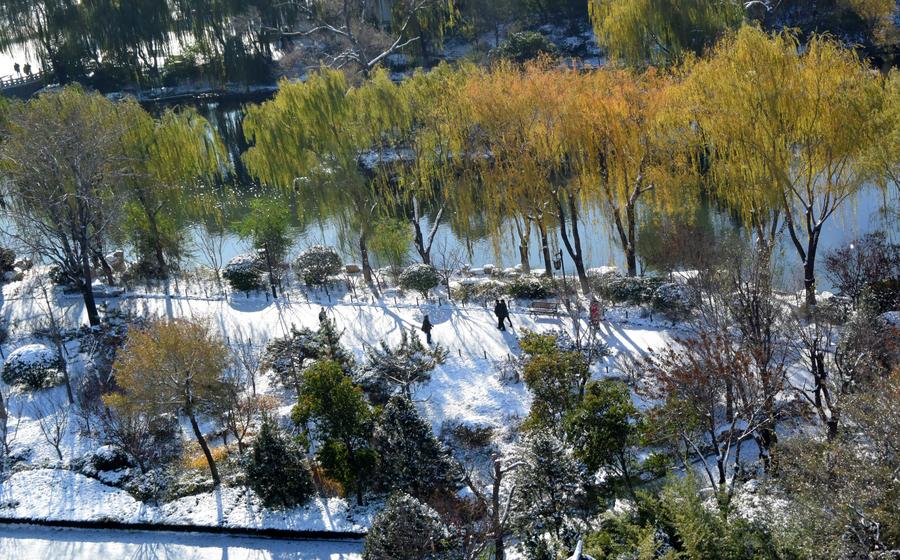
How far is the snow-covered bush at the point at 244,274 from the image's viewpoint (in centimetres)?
2520

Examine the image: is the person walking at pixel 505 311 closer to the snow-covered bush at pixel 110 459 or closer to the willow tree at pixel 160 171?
the snow-covered bush at pixel 110 459

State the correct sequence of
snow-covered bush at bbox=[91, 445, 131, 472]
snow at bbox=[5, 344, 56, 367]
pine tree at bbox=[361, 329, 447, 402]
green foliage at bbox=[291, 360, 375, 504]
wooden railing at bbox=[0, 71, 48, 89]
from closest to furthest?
1. green foliage at bbox=[291, 360, 375, 504]
2. snow-covered bush at bbox=[91, 445, 131, 472]
3. pine tree at bbox=[361, 329, 447, 402]
4. snow at bbox=[5, 344, 56, 367]
5. wooden railing at bbox=[0, 71, 48, 89]

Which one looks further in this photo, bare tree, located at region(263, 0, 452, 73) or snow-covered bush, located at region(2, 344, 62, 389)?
bare tree, located at region(263, 0, 452, 73)

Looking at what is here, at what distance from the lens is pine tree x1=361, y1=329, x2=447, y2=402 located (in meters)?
18.7

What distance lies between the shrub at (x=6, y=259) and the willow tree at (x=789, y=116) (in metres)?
24.4

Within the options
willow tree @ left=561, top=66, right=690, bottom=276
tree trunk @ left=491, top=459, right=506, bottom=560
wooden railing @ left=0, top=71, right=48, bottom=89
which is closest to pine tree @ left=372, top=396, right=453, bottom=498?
tree trunk @ left=491, top=459, right=506, bottom=560

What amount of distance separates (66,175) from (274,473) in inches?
525

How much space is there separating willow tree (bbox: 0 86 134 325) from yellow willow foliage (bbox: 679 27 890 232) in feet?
58.8

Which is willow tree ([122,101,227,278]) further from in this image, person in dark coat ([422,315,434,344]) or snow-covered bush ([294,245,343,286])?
person in dark coat ([422,315,434,344])

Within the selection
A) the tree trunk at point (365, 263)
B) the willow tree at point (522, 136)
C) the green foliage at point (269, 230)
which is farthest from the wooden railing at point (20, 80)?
the willow tree at point (522, 136)

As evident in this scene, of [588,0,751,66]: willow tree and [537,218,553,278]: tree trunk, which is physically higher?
[588,0,751,66]: willow tree

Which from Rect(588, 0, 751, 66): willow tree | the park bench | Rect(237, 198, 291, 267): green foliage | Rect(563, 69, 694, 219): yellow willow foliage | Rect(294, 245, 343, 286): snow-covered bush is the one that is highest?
Rect(588, 0, 751, 66): willow tree

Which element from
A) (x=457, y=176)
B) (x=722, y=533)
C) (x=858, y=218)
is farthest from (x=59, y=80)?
(x=722, y=533)

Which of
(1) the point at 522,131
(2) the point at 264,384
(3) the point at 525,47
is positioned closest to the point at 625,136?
(1) the point at 522,131
